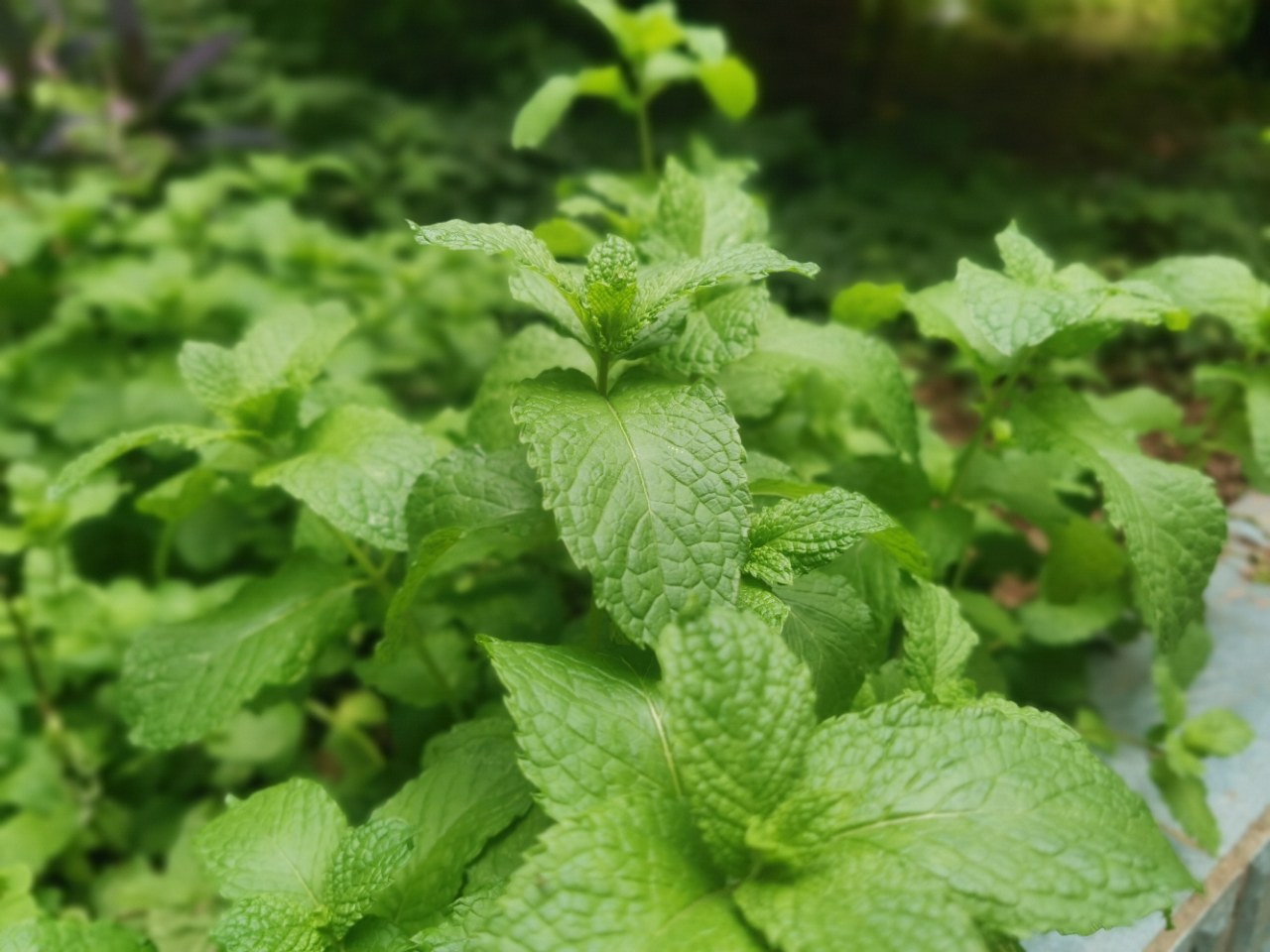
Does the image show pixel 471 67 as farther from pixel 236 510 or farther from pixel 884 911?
pixel 884 911

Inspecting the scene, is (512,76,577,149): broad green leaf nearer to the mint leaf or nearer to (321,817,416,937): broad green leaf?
(321,817,416,937): broad green leaf

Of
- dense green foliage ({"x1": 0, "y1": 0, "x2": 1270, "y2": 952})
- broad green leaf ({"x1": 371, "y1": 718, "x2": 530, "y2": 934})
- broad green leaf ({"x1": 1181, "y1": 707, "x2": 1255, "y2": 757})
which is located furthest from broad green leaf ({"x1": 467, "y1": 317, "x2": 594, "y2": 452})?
broad green leaf ({"x1": 1181, "y1": 707, "x2": 1255, "y2": 757})

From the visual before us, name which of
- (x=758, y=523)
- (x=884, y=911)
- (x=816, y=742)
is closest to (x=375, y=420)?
(x=758, y=523)

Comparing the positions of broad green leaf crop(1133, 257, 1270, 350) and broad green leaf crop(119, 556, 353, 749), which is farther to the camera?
broad green leaf crop(1133, 257, 1270, 350)

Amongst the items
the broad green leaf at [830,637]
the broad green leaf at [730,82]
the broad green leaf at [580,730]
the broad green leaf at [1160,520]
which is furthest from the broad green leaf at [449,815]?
the broad green leaf at [730,82]

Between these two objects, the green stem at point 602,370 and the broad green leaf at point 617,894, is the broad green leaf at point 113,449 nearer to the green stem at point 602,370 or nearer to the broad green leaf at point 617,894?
the green stem at point 602,370

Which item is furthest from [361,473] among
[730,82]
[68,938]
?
[730,82]
